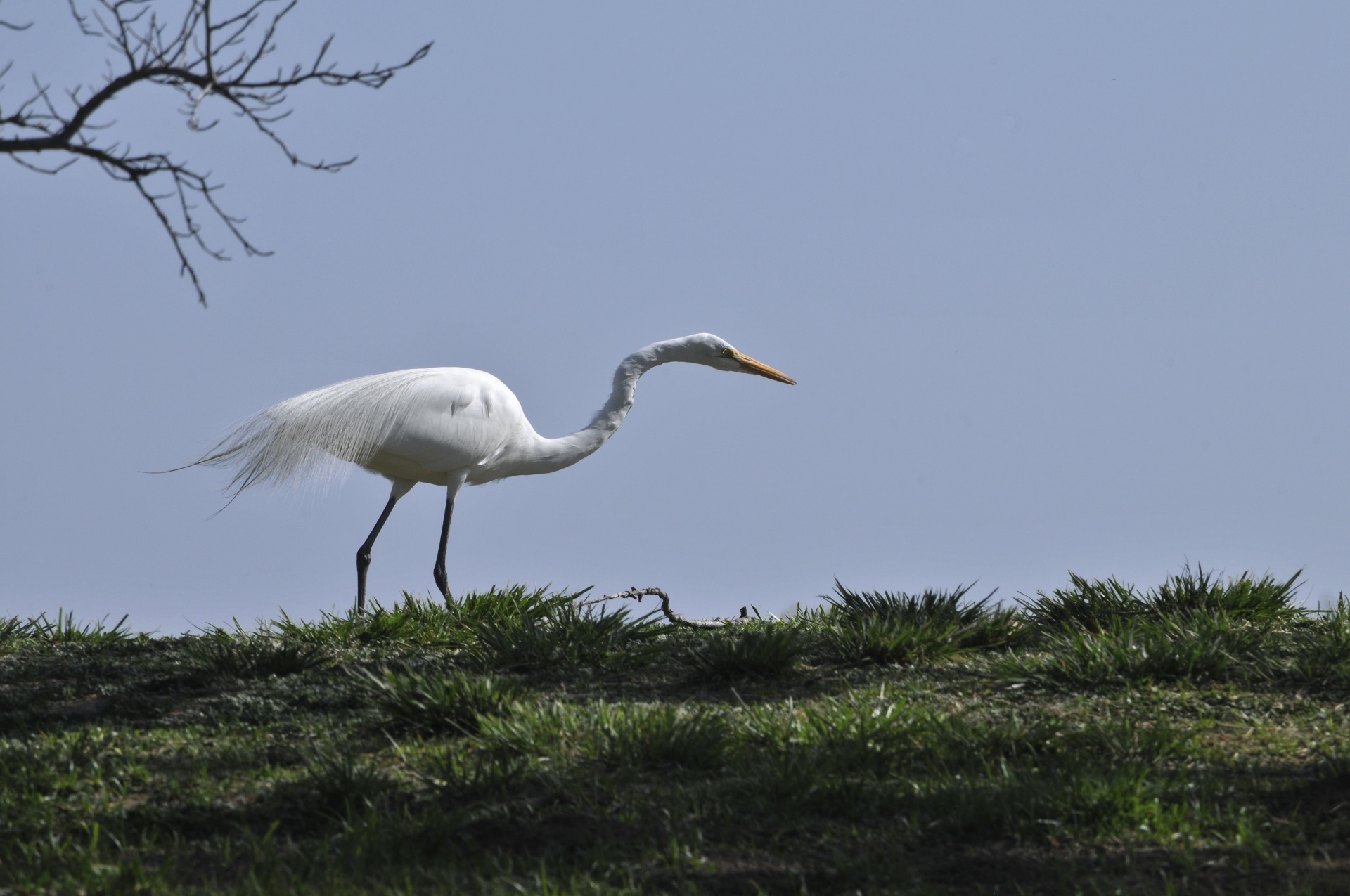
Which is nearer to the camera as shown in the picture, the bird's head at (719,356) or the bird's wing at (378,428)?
the bird's wing at (378,428)

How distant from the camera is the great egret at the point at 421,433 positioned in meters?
8.28

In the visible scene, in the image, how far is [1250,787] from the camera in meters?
4.12

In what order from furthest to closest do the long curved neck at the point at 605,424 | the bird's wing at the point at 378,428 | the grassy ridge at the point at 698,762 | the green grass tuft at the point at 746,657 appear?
1. the long curved neck at the point at 605,424
2. the bird's wing at the point at 378,428
3. the green grass tuft at the point at 746,657
4. the grassy ridge at the point at 698,762

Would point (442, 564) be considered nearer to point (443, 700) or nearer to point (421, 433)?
point (421, 433)

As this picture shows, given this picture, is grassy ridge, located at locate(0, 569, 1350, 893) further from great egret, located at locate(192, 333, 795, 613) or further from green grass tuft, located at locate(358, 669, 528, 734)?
great egret, located at locate(192, 333, 795, 613)

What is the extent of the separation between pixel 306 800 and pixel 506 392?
5914 mm

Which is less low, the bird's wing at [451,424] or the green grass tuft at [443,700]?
the bird's wing at [451,424]

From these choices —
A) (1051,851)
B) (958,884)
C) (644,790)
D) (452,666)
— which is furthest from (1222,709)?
(452,666)

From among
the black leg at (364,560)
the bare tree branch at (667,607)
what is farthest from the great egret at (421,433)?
the bare tree branch at (667,607)

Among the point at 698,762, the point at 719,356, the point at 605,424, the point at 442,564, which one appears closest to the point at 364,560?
the point at 442,564

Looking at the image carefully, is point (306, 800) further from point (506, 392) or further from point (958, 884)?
point (506, 392)

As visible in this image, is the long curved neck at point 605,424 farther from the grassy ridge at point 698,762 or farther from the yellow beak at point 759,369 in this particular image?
the grassy ridge at point 698,762

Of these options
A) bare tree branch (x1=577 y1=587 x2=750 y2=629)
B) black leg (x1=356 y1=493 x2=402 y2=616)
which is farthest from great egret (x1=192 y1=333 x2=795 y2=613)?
bare tree branch (x1=577 y1=587 x2=750 y2=629)

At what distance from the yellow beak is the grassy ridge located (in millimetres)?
4316
